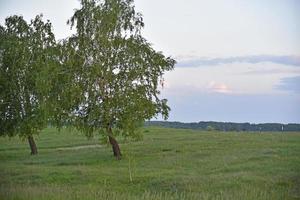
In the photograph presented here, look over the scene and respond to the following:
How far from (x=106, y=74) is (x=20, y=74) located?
452 inches

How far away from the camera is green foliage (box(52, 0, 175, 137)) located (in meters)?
33.7

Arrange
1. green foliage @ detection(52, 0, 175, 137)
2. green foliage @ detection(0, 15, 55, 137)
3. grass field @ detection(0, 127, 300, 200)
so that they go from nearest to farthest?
grass field @ detection(0, 127, 300, 200)
green foliage @ detection(52, 0, 175, 137)
green foliage @ detection(0, 15, 55, 137)

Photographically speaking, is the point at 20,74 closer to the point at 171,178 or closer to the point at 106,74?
the point at 106,74

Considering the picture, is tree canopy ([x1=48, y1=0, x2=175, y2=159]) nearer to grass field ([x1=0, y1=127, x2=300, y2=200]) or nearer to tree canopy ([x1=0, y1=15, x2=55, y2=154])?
grass field ([x1=0, y1=127, x2=300, y2=200])

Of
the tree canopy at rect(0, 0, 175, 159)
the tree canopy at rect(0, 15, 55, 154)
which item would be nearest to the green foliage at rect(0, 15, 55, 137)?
the tree canopy at rect(0, 15, 55, 154)

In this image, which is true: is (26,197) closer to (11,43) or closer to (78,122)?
(78,122)

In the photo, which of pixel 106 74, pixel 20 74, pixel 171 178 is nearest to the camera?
pixel 171 178

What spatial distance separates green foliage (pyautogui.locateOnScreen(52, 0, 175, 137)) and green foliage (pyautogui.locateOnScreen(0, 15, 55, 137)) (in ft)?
24.8

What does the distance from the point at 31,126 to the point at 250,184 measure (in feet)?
81.7

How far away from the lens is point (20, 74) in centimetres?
4259

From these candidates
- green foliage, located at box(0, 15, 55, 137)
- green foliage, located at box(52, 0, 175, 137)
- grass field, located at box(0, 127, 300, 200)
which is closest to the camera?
grass field, located at box(0, 127, 300, 200)

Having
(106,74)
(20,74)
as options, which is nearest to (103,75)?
(106,74)

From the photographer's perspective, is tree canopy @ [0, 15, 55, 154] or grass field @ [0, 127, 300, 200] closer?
grass field @ [0, 127, 300, 200]

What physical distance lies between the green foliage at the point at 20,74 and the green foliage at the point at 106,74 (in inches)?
298
